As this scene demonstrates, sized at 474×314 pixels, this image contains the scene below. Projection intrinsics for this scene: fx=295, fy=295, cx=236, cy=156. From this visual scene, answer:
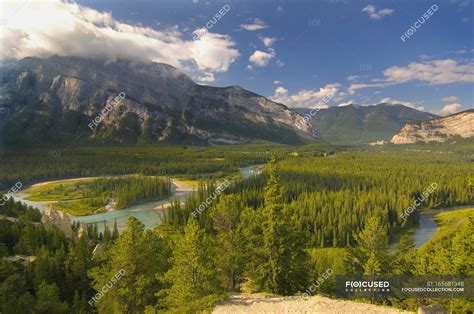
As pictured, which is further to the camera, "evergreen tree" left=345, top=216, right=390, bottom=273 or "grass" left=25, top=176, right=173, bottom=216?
"grass" left=25, top=176, right=173, bottom=216

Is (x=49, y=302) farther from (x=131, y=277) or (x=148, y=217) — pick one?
(x=148, y=217)

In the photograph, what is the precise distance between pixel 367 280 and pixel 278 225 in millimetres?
12412

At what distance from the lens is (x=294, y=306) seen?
24891mm

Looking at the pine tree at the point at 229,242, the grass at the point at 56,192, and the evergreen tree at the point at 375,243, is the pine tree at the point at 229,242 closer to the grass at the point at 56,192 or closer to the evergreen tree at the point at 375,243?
the evergreen tree at the point at 375,243

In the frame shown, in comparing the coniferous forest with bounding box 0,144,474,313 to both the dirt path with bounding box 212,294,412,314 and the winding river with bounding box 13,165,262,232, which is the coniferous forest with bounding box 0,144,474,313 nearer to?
the dirt path with bounding box 212,294,412,314

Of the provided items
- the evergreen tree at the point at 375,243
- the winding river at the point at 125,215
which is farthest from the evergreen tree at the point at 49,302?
the winding river at the point at 125,215

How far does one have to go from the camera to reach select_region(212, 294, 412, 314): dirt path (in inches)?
930

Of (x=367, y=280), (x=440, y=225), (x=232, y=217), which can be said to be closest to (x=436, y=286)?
(x=367, y=280)

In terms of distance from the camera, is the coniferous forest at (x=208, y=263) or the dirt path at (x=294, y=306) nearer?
the dirt path at (x=294, y=306)

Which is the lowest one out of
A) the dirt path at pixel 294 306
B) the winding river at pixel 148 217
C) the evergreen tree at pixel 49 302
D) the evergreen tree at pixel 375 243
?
the winding river at pixel 148 217

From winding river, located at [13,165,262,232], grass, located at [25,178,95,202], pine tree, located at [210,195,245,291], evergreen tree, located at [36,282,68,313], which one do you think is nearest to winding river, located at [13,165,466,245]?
winding river, located at [13,165,262,232]

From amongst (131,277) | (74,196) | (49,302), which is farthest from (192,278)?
(74,196)

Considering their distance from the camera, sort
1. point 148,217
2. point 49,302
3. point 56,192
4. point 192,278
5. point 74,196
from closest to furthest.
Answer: point 192,278 → point 49,302 → point 148,217 → point 74,196 → point 56,192

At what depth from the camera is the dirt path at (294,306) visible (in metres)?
23.6
